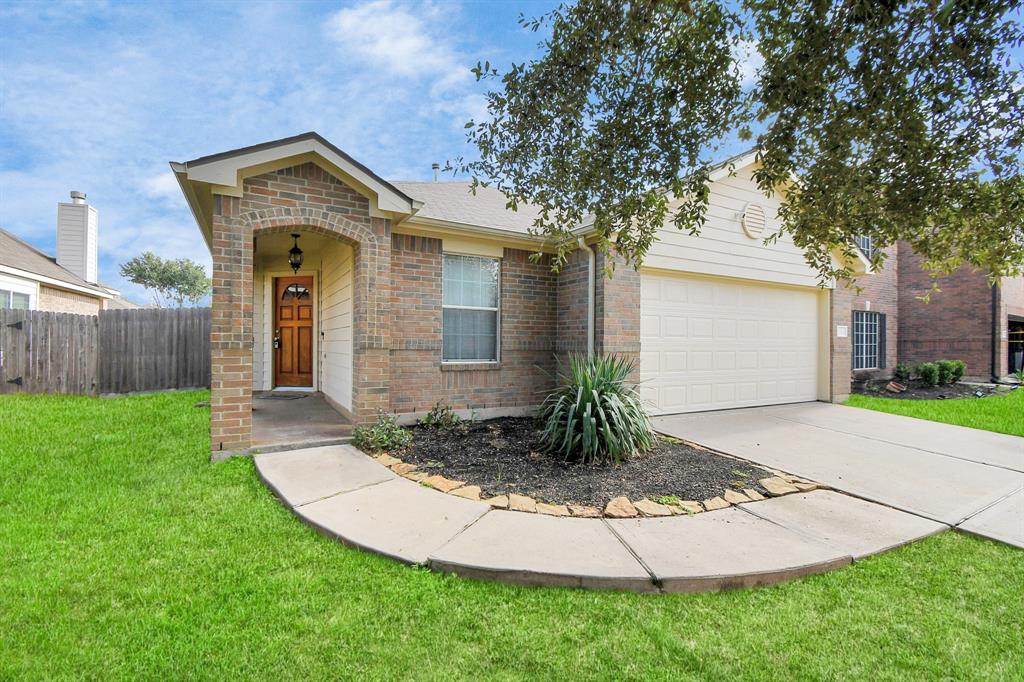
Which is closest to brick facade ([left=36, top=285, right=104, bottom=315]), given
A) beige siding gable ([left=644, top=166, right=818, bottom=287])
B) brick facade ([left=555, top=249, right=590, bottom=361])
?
brick facade ([left=555, top=249, right=590, bottom=361])

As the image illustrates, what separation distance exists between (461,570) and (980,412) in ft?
36.6

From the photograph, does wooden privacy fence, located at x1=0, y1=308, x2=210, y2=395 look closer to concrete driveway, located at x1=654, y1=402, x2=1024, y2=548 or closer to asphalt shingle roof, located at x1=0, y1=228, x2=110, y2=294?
asphalt shingle roof, located at x1=0, y1=228, x2=110, y2=294

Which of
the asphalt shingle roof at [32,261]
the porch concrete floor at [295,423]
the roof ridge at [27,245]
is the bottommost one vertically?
the porch concrete floor at [295,423]

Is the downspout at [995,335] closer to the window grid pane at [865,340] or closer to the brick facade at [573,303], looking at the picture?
the window grid pane at [865,340]

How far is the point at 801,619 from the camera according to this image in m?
2.46

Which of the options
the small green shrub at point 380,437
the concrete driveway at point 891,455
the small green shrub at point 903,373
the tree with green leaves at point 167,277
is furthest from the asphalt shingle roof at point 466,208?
the tree with green leaves at point 167,277

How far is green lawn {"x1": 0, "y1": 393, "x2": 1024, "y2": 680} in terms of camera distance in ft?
6.84

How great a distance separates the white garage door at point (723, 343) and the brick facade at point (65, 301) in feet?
53.5

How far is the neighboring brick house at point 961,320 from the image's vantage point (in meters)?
A: 14.2

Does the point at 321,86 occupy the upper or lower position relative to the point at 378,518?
upper

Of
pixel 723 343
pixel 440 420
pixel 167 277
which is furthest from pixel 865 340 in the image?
pixel 167 277

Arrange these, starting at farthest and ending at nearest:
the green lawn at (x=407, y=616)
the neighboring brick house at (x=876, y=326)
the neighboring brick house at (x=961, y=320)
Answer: the neighboring brick house at (x=961, y=320) < the neighboring brick house at (x=876, y=326) < the green lawn at (x=407, y=616)

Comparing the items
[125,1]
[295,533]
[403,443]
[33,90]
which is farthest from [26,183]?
[295,533]

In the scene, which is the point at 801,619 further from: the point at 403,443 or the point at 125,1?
the point at 125,1
